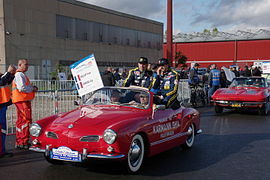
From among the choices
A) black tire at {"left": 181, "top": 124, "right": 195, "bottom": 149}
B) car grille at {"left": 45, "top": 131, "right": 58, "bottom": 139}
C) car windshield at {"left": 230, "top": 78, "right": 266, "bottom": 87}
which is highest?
car windshield at {"left": 230, "top": 78, "right": 266, "bottom": 87}

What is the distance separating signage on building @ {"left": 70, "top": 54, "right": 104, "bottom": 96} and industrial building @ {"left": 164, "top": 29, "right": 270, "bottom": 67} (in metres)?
50.8

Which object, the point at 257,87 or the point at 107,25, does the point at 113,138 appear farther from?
the point at 107,25

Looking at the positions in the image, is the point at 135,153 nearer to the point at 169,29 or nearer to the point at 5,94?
the point at 5,94

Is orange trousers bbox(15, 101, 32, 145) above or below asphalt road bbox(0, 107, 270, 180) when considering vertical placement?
above

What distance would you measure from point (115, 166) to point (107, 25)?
35.9 meters

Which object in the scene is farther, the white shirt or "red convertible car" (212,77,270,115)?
"red convertible car" (212,77,270,115)

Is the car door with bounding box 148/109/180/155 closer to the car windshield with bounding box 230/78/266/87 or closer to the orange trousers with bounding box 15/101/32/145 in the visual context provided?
the orange trousers with bounding box 15/101/32/145

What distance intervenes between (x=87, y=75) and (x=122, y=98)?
125 centimetres

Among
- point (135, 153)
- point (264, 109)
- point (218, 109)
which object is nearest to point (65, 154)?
point (135, 153)

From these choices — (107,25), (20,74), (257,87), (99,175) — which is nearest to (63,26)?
(107,25)

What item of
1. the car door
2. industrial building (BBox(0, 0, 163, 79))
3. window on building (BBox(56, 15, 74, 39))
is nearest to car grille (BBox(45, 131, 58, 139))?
the car door

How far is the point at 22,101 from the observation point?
6.99 m

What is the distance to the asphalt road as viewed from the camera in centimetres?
540

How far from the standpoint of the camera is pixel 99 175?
535 centimetres
